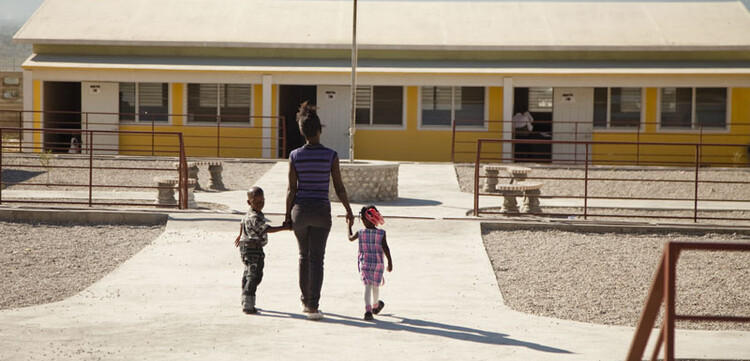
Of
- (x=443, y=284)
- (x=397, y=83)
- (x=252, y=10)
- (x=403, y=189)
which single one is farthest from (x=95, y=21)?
(x=443, y=284)

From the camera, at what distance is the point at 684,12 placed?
28391 millimetres

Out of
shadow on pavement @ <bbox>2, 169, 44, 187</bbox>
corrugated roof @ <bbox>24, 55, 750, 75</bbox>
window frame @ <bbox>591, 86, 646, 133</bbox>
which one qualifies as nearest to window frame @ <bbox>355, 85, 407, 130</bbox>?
corrugated roof @ <bbox>24, 55, 750, 75</bbox>

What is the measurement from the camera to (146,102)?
88.2 ft

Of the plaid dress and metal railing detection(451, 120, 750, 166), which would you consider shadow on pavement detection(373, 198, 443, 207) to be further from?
metal railing detection(451, 120, 750, 166)

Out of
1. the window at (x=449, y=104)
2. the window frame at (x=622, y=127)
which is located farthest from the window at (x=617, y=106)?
the window at (x=449, y=104)

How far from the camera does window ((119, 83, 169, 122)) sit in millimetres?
26781

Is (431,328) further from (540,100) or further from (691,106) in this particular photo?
(540,100)

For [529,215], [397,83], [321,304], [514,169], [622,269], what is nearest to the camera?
[321,304]

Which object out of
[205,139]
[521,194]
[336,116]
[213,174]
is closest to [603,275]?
[521,194]

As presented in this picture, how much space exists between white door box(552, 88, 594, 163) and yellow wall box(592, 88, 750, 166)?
1.31ft

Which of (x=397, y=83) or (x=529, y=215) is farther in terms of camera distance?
(x=397, y=83)

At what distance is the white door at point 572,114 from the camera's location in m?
26.2

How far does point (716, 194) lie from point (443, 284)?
10.8m

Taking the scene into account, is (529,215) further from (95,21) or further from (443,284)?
(95,21)
